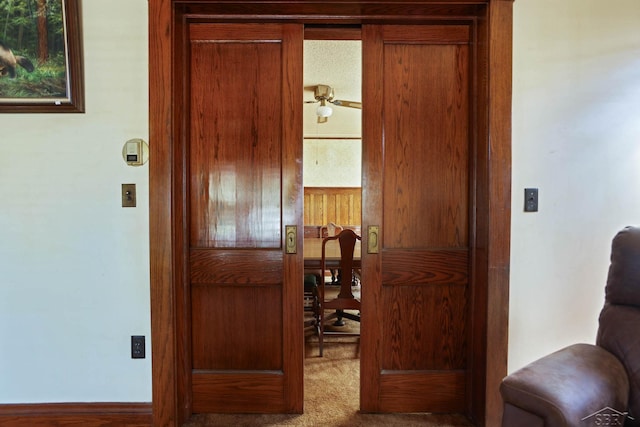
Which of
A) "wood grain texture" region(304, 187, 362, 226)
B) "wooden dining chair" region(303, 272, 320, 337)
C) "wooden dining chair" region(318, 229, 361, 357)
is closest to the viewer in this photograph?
"wooden dining chair" region(318, 229, 361, 357)

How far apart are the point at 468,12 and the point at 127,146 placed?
1.83 metres

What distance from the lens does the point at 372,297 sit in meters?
1.95

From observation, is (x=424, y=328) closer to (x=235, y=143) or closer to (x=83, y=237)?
(x=235, y=143)

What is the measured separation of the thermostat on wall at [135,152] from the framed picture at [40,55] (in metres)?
0.31

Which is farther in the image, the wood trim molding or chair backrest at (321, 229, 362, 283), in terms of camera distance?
chair backrest at (321, 229, 362, 283)

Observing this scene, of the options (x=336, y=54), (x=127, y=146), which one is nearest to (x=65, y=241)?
(x=127, y=146)

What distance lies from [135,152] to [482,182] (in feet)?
5.64

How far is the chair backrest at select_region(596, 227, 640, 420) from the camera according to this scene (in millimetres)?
1212

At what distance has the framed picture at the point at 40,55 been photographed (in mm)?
1714

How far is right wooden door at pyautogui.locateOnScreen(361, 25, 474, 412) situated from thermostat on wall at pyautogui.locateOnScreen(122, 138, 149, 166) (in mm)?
1102

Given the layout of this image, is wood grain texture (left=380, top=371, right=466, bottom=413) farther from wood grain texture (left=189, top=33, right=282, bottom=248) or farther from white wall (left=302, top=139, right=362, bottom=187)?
white wall (left=302, top=139, right=362, bottom=187)

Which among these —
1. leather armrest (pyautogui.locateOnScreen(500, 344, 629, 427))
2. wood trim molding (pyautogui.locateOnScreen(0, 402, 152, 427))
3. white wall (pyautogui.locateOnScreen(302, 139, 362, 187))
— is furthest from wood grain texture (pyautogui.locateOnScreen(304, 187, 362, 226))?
leather armrest (pyautogui.locateOnScreen(500, 344, 629, 427))

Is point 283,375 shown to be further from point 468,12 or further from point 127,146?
point 468,12

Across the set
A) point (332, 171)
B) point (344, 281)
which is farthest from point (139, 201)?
point (332, 171)
